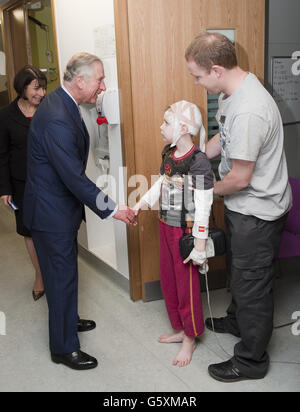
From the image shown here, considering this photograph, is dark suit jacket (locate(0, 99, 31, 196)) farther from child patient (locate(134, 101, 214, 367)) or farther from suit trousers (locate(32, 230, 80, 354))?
child patient (locate(134, 101, 214, 367))

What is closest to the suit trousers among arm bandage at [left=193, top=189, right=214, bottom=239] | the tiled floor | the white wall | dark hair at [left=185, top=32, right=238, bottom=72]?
the tiled floor

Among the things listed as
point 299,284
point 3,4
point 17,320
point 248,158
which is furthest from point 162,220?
point 3,4

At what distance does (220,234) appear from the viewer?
80.0 inches

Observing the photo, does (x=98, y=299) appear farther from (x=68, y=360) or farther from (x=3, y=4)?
(x=3, y=4)

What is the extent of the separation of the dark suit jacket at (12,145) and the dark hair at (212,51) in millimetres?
1298

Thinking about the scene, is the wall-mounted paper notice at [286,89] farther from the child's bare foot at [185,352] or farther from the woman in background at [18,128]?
the child's bare foot at [185,352]

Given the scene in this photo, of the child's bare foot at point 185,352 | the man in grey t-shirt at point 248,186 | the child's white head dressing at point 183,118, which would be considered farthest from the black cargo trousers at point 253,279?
the child's white head dressing at point 183,118

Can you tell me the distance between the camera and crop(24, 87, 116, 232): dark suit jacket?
1892mm

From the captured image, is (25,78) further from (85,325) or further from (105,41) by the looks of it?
(85,325)

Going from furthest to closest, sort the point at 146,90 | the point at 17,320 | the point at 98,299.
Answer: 1. the point at 98,299
2. the point at 17,320
3. the point at 146,90

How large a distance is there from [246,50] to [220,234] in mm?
1248

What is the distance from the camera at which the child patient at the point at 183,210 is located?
1.96 meters

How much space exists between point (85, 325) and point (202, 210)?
1.08 metres

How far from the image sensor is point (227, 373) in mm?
2004
